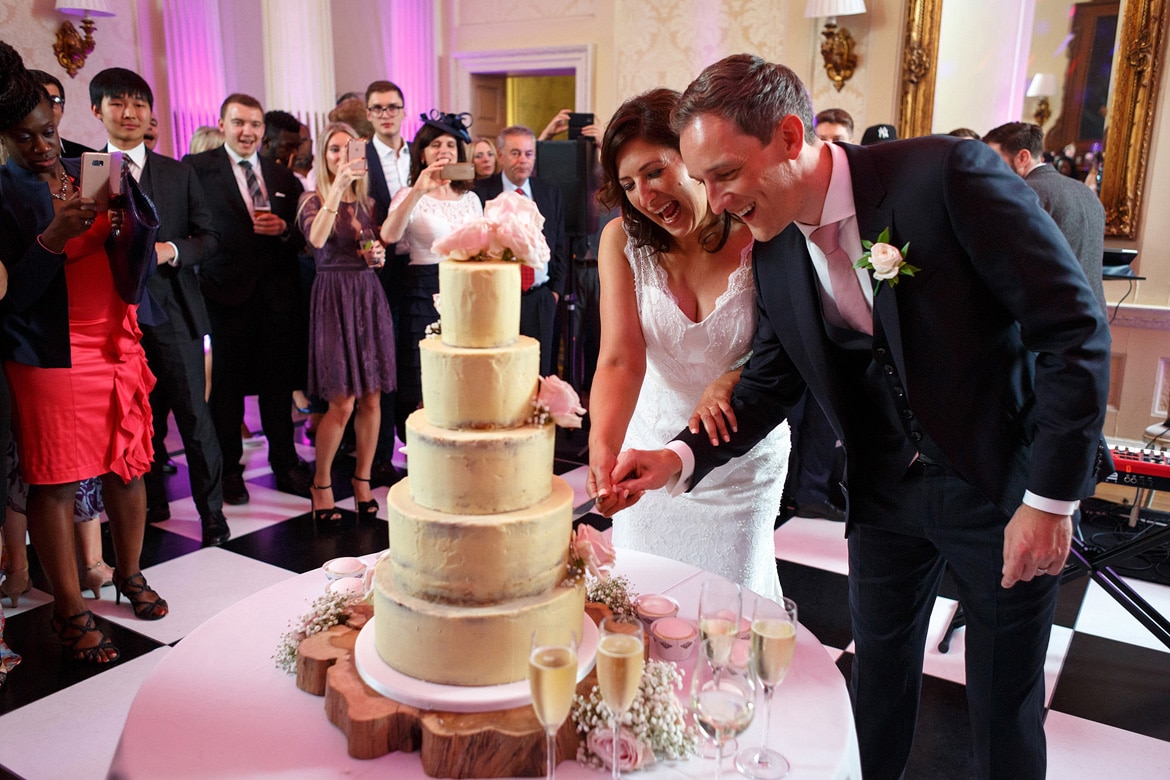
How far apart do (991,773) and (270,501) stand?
3.48 m

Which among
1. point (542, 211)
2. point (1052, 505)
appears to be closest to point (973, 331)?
point (1052, 505)

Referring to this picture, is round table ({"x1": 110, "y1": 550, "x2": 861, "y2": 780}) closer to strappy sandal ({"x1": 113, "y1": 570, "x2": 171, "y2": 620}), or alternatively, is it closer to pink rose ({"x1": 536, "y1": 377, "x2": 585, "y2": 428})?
pink rose ({"x1": 536, "y1": 377, "x2": 585, "y2": 428})

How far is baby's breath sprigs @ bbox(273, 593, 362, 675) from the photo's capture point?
1.49m

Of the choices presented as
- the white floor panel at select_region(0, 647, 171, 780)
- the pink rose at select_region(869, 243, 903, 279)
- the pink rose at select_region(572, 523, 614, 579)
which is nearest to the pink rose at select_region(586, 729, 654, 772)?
the pink rose at select_region(572, 523, 614, 579)

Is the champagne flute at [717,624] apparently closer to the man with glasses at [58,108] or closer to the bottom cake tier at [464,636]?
the bottom cake tier at [464,636]

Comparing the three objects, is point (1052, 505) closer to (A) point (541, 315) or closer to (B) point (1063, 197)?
(B) point (1063, 197)

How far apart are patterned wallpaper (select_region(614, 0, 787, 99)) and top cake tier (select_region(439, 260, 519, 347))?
5.69 m

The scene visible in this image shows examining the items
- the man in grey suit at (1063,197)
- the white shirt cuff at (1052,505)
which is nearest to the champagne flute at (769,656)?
the white shirt cuff at (1052,505)

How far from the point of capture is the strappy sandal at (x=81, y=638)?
109 inches

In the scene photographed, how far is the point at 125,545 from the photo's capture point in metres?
3.04

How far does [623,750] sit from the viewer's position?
1244 millimetres

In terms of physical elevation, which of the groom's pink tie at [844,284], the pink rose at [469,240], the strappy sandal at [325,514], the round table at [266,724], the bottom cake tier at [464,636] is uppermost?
the pink rose at [469,240]

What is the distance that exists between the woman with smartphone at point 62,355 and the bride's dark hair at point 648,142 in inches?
60.1

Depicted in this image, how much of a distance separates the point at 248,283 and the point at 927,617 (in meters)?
3.41
